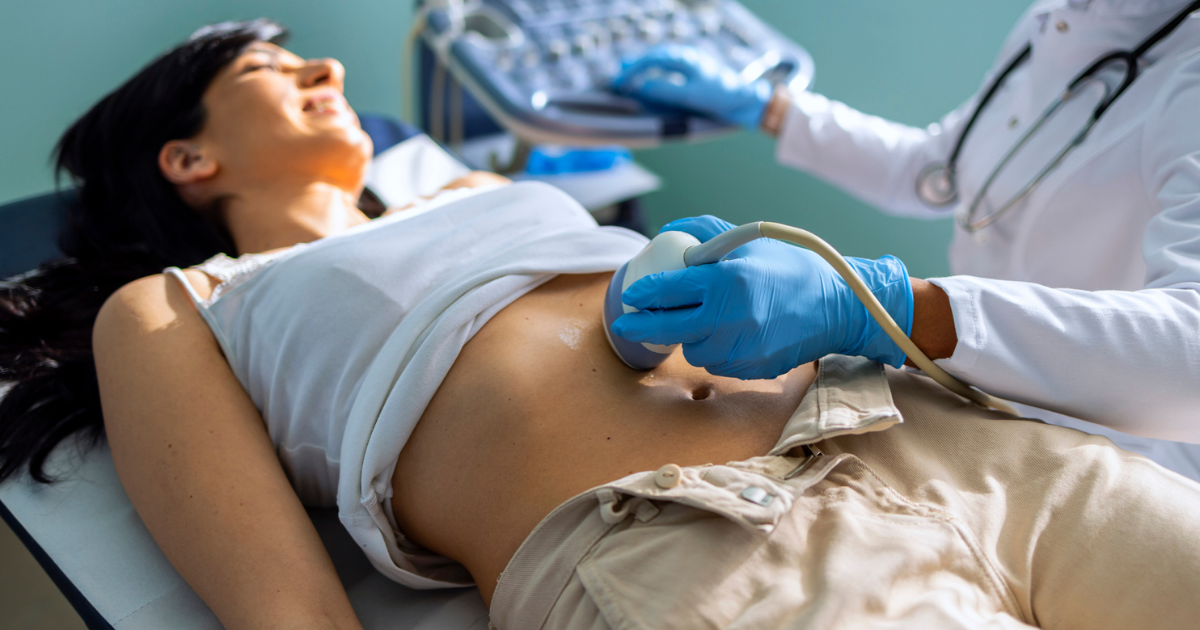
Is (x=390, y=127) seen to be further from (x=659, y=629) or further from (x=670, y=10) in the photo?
(x=659, y=629)

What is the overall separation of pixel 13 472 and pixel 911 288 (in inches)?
48.8

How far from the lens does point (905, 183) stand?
170 cm

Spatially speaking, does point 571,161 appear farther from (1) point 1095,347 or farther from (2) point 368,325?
(1) point 1095,347

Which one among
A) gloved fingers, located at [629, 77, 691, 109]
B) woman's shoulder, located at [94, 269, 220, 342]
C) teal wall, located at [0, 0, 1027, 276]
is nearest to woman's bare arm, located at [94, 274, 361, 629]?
woman's shoulder, located at [94, 269, 220, 342]

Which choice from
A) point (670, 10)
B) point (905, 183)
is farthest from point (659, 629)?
point (670, 10)

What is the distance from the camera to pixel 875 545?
71 cm

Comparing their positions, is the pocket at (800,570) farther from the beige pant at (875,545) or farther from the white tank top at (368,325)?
the white tank top at (368,325)

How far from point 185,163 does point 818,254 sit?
1.07m

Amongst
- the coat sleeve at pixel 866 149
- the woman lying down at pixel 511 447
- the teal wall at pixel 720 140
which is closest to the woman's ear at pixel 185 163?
the woman lying down at pixel 511 447

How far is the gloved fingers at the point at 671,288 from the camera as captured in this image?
81 centimetres

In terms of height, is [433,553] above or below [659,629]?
below

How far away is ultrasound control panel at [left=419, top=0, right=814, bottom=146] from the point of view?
174 cm

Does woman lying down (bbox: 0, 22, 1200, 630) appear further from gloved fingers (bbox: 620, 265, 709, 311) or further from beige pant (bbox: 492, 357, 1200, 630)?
gloved fingers (bbox: 620, 265, 709, 311)

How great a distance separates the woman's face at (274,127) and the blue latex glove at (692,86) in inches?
30.2
